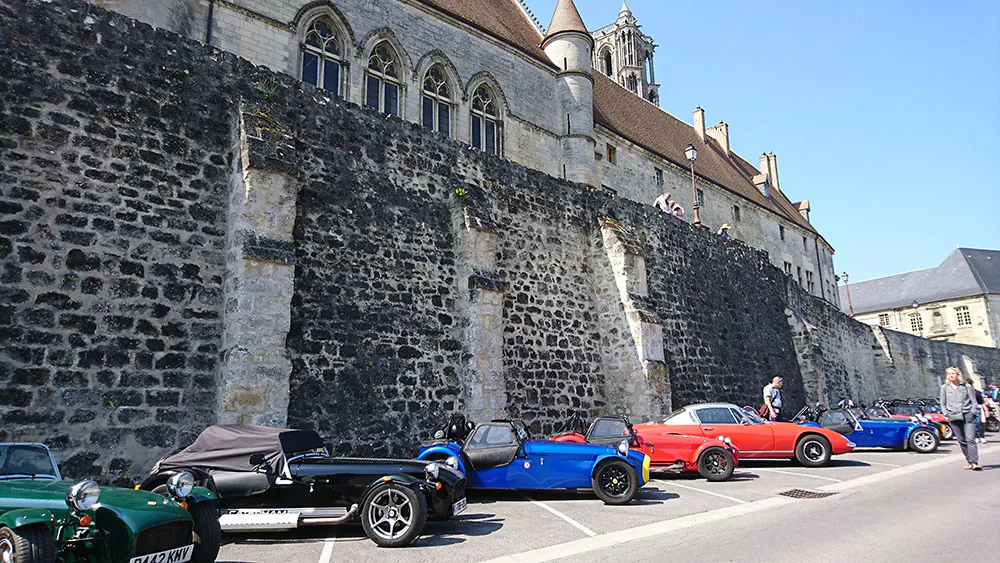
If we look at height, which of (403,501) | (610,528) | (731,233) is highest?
(731,233)

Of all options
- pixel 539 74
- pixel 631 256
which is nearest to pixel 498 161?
pixel 631 256

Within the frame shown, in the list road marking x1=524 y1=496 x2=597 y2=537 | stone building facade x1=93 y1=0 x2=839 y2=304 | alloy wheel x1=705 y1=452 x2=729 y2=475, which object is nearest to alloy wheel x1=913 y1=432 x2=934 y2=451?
alloy wheel x1=705 y1=452 x2=729 y2=475

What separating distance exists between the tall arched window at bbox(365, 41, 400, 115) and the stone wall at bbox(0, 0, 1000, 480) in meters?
7.70

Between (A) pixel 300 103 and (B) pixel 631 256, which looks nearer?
(A) pixel 300 103

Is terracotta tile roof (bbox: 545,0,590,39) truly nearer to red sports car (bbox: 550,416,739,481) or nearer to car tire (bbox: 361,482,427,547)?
red sports car (bbox: 550,416,739,481)

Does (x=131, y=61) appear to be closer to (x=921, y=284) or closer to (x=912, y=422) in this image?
(x=912, y=422)

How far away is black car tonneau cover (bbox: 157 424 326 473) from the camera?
225 inches

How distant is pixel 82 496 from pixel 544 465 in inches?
206

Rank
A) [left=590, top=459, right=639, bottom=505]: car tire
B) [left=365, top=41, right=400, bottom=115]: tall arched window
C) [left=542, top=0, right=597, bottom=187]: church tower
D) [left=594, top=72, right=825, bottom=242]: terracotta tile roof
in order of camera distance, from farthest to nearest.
Answer: [left=594, top=72, right=825, bottom=242]: terracotta tile roof
[left=542, top=0, right=597, bottom=187]: church tower
[left=365, top=41, right=400, bottom=115]: tall arched window
[left=590, top=459, right=639, bottom=505]: car tire

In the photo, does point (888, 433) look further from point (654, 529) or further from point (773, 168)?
point (773, 168)

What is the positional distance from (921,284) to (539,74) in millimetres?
47580

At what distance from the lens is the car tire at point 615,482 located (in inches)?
300

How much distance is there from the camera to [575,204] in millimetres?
14703

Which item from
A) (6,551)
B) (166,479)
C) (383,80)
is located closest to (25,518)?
(6,551)
